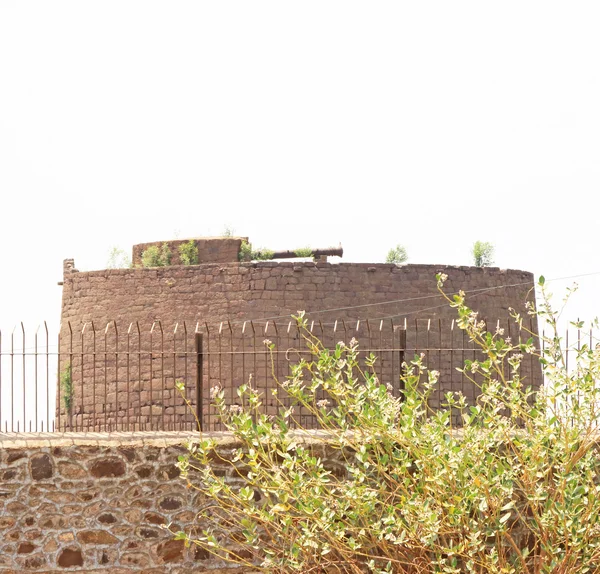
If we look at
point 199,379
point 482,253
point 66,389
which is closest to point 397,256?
point 482,253

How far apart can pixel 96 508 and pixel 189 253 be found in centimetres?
865

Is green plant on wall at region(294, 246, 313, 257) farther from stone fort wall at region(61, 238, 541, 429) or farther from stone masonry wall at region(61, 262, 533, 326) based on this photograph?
stone masonry wall at region(61, 262, 533, 326)

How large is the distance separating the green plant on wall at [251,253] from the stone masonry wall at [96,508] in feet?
27.6

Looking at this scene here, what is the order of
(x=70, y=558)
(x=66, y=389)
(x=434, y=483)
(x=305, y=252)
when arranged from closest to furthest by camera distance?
(x=434, y=483), (x=70, y=558), (x=66, y=389), (x=305, y=252)

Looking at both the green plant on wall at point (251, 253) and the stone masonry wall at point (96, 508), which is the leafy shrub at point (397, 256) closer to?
the green plant on wall at point (251, 253)

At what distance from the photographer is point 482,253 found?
1767 cm

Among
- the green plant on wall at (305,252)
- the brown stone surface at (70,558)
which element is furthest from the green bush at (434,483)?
the green plant on wall at (305,252)

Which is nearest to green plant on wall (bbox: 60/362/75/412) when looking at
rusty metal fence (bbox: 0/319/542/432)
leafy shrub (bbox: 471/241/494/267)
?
rusty metal fence (bbox: 0/319/542/432)

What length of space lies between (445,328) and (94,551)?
8.07 metres

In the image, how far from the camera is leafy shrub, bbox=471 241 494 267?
57.9ft

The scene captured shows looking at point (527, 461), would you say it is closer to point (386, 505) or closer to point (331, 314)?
point (386, 505)

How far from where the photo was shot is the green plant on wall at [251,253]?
17.1 meters

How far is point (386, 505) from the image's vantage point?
7.75 meters

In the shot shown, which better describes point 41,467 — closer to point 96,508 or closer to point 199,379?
point 96,508
